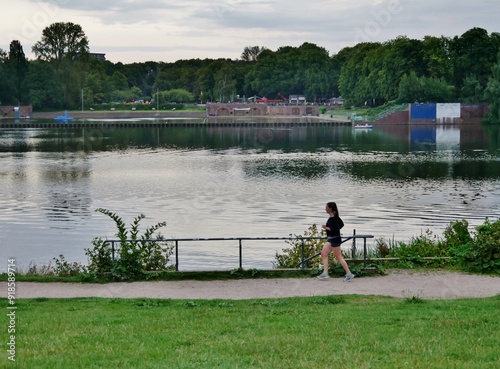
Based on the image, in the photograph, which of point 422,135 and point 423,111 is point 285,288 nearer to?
point 422,135

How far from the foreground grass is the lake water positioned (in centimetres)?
1179

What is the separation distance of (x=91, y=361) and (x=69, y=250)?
21.8 metres

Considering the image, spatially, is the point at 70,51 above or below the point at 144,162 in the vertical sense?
above

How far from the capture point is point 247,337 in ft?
36.2

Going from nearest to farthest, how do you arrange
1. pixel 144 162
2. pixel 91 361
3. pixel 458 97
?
1. pixel 91 361
2. pixel 144 162
3. pixel 458 97

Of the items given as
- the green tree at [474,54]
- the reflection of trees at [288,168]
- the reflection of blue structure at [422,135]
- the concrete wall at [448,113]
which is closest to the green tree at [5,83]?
the reflection of blue structure at [422,135]

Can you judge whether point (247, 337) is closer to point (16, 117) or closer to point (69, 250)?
point (69, 250)

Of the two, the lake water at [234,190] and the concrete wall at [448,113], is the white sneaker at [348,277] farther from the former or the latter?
the concrete wall at [448,113]

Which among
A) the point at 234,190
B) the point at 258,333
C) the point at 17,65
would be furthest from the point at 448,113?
the point at 258,333

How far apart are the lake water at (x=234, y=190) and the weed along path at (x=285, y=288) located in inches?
322

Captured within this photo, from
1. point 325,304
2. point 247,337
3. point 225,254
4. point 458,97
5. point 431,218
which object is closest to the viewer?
point 247,337

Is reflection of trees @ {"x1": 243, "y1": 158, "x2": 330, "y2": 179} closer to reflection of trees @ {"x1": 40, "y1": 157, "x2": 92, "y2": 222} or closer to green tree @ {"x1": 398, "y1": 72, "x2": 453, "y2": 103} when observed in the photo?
reflection of trees @ {"x1": 40, "y1": 157, "x2": 92, "y2": 222}

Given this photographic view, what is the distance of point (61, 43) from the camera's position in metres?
182

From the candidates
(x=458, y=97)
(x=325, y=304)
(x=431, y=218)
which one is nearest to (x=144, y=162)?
(x=431, y=218)
